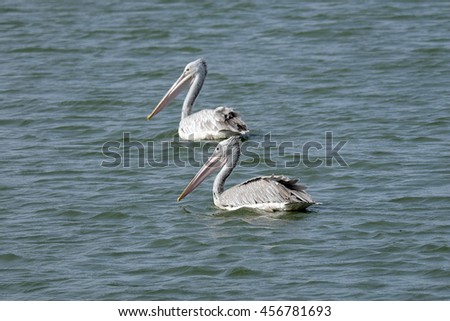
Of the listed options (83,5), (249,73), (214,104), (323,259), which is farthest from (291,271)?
(83,5)

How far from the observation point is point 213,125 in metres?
10.8

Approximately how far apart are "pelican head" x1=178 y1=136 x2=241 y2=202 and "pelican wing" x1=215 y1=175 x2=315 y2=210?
37 centimetres

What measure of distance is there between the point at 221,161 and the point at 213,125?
1801mm

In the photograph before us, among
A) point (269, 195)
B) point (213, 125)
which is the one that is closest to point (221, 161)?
point (269, 195)

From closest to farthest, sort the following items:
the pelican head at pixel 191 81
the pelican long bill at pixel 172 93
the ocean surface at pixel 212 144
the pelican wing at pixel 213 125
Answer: the ocean surface at pixel 212 144
the pelican wing at pixel 213 125
the pelican long bill at pixel 172 93
the pelican head at pixel 191 81

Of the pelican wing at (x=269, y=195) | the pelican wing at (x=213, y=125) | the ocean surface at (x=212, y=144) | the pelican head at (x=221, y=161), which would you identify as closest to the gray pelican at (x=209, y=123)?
the pelican wing at (x=213, y=125)

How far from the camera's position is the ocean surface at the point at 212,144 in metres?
7.28

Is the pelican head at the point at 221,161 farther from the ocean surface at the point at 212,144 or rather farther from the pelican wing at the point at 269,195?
the pelican wing at the point at 269,195

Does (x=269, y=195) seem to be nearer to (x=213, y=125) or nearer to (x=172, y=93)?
(x=213, y=125)

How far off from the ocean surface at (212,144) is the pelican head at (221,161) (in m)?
0.19

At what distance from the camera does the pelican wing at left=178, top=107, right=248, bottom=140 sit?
10.7m

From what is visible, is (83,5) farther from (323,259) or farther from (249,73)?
(323,259)

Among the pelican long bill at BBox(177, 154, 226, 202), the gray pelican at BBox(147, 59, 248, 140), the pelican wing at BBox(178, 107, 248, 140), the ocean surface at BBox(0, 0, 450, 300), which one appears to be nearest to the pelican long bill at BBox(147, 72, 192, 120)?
the gray pelican at BBox(147, 59, 248, 140)

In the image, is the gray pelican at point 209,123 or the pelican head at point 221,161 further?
the gray pelican at point 209,123
